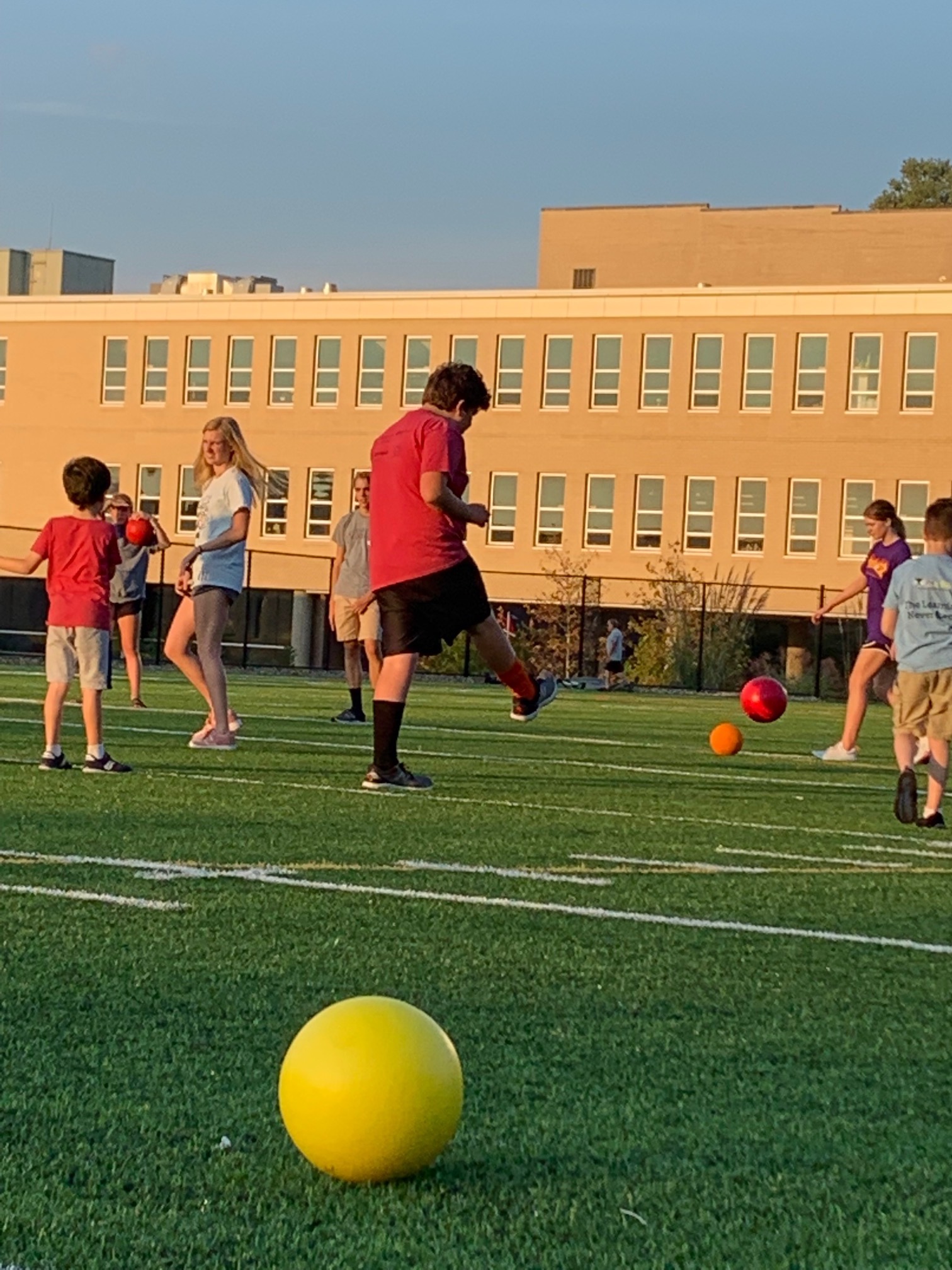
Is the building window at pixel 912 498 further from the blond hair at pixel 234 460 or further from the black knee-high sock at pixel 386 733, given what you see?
the black knee-high sock at pixel 386 733

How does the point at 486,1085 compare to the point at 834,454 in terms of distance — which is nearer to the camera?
the point at 486,1085

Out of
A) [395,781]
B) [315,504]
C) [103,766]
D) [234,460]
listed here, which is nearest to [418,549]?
[395,781]

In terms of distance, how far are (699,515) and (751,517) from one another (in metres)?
1.61

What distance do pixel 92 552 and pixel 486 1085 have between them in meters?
7.67

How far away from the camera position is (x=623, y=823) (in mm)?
10047

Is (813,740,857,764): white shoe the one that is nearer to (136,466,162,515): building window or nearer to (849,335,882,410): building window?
(849,335,882,410): building window

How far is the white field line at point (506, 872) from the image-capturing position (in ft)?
25.6

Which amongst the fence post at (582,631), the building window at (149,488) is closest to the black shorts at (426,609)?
the fence post at (582,631)

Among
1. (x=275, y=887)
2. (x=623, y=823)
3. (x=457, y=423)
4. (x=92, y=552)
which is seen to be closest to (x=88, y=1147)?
(x=275, y=887)

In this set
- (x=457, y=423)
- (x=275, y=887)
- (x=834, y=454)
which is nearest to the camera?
(x=275, y=887)

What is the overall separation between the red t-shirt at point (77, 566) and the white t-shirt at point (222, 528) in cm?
160

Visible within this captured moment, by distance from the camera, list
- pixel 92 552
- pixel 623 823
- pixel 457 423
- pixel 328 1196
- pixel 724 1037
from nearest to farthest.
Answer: pixel 328 1196
pixel 724 1037
pixel 623 823
pixel 457 423
pixel 92 552

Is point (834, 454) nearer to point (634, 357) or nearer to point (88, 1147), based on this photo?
point (634, 357)

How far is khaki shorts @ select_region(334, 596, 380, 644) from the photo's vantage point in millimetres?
17359
